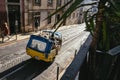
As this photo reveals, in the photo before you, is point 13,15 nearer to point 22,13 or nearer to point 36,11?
point 22,13

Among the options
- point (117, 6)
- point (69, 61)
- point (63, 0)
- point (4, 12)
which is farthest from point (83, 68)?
point (63, 0)

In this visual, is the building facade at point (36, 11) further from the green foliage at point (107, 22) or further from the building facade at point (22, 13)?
the green foliage at point (107, 22)

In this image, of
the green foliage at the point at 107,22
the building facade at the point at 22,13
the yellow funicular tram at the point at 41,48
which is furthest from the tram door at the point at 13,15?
the green foliage at the point at 107,22

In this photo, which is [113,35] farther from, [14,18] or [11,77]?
[14,18]

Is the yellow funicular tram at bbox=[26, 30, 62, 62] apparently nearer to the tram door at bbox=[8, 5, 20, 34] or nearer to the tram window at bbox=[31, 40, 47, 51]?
the tram window at bbox=[31, 40, 47, 51]

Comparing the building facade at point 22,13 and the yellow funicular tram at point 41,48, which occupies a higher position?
the building facade at point 22,13

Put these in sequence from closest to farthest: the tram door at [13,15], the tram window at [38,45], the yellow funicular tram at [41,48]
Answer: the yellow funicular tram at [41,48]
the tram window at [38,45]
the tram door at [13,15]

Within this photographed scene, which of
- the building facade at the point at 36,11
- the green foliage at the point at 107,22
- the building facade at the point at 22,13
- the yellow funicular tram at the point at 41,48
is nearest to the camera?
the green foliage at the point at 107,22

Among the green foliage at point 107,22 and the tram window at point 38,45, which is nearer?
the green foliage at point 107,22

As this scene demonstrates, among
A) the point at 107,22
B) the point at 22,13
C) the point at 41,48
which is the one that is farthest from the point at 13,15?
the point at 107,22

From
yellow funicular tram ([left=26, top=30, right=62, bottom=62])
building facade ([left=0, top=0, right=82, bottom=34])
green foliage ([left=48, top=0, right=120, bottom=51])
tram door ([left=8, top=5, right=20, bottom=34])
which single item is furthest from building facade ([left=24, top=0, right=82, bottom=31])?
green foliage ([left=48, top=0, right=120, bottom=51])

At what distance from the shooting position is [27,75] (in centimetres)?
870

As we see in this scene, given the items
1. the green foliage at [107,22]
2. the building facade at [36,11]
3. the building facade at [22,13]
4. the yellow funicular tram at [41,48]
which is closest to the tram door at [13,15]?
the building facade at [22,13]

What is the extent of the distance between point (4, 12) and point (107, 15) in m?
17.1
